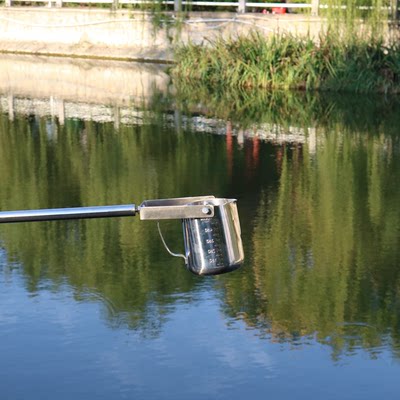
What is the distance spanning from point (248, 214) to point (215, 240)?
8295 mm

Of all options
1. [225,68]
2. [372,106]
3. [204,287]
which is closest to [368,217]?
[204,287]

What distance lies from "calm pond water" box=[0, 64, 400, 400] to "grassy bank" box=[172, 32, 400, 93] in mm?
5122

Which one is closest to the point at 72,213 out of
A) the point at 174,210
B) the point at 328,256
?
the point at 174,210

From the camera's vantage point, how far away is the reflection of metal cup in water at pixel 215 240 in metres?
4.71

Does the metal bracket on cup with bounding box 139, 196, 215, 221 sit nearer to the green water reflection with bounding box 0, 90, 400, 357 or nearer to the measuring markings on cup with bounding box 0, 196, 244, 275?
the measuring markings on cup with bounding box 0, 196, 244, 275

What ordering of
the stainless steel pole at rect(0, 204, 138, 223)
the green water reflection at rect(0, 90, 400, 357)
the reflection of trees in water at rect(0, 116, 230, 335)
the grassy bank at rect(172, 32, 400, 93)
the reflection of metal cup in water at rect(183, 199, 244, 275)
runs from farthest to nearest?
1. the grassy bank at rect(172, 32, 400, 93)
2. the reflection of trees in water at rect(0, 116, 230, 335)
3. the green water reflection at rect(0, 90, 400, 357)
4. the reflection of metal cup in water at rect(183, 199, 244, 275)
5. the stainless steel pole at rect(0, 204, 138, 223)

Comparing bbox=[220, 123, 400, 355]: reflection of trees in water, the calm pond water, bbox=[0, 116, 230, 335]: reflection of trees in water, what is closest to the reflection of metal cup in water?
the calm pond water

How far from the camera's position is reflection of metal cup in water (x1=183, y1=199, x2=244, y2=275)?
4.71 metres

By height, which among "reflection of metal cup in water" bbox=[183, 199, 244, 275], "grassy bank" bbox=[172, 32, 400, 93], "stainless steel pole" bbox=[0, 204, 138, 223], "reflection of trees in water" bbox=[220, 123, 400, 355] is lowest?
"reflection of trees in water" bbox=[220, 123, 400, 355]

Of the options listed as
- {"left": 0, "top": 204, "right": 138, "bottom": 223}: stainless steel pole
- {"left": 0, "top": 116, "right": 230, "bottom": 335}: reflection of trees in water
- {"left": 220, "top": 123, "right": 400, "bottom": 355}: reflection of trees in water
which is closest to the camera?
{"left": 0, "top": 204, "right": 138, "bottom": 223}: stainless steel pole

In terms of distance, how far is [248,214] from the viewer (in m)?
13.0

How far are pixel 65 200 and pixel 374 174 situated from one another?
4216 millimetres

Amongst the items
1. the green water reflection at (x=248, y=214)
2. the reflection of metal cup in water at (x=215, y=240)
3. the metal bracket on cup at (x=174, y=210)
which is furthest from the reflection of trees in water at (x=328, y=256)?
the metal bracket on cup at (x=174, y=210)

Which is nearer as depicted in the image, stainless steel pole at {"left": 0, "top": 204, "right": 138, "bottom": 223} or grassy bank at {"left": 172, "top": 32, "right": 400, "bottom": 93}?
stainless steel pole at {"left": 0, "top": 204, "right": 138, "bottom": 223}
